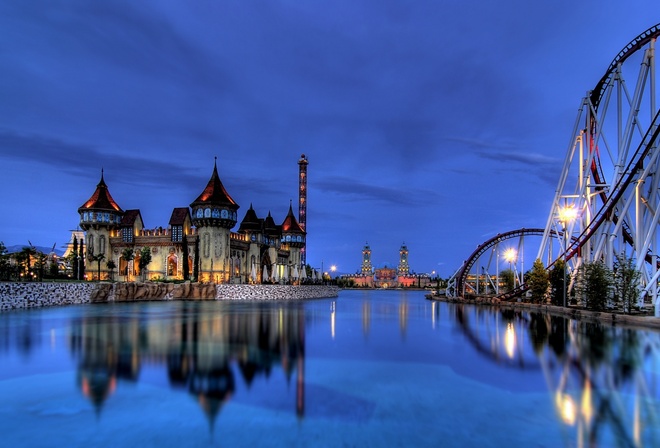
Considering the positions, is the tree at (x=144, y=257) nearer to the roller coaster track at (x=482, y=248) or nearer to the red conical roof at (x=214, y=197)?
the red conical roof at (x=214, y=197)

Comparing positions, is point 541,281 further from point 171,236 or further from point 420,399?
point 171,236

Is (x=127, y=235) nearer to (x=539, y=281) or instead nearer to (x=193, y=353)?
(x=539, y=281)

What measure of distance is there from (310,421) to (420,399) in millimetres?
3296

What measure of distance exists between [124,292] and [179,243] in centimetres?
1172

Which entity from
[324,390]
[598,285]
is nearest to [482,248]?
[598,285]

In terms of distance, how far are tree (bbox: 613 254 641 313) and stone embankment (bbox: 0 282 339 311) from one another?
38914 millimetres

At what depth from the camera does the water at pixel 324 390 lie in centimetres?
930

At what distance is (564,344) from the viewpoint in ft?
66.6

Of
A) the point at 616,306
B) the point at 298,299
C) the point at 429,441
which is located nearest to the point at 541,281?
the point at 616,306

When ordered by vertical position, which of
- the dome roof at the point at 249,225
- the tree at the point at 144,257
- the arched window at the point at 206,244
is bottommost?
the tree at the point at 144,257

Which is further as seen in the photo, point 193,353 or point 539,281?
point 539,281

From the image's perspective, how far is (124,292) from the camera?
172 feet

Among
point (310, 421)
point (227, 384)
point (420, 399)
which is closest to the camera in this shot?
point (310, 421)

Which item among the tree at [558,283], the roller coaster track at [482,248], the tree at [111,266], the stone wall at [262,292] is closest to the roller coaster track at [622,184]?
the tree at [558,283]
